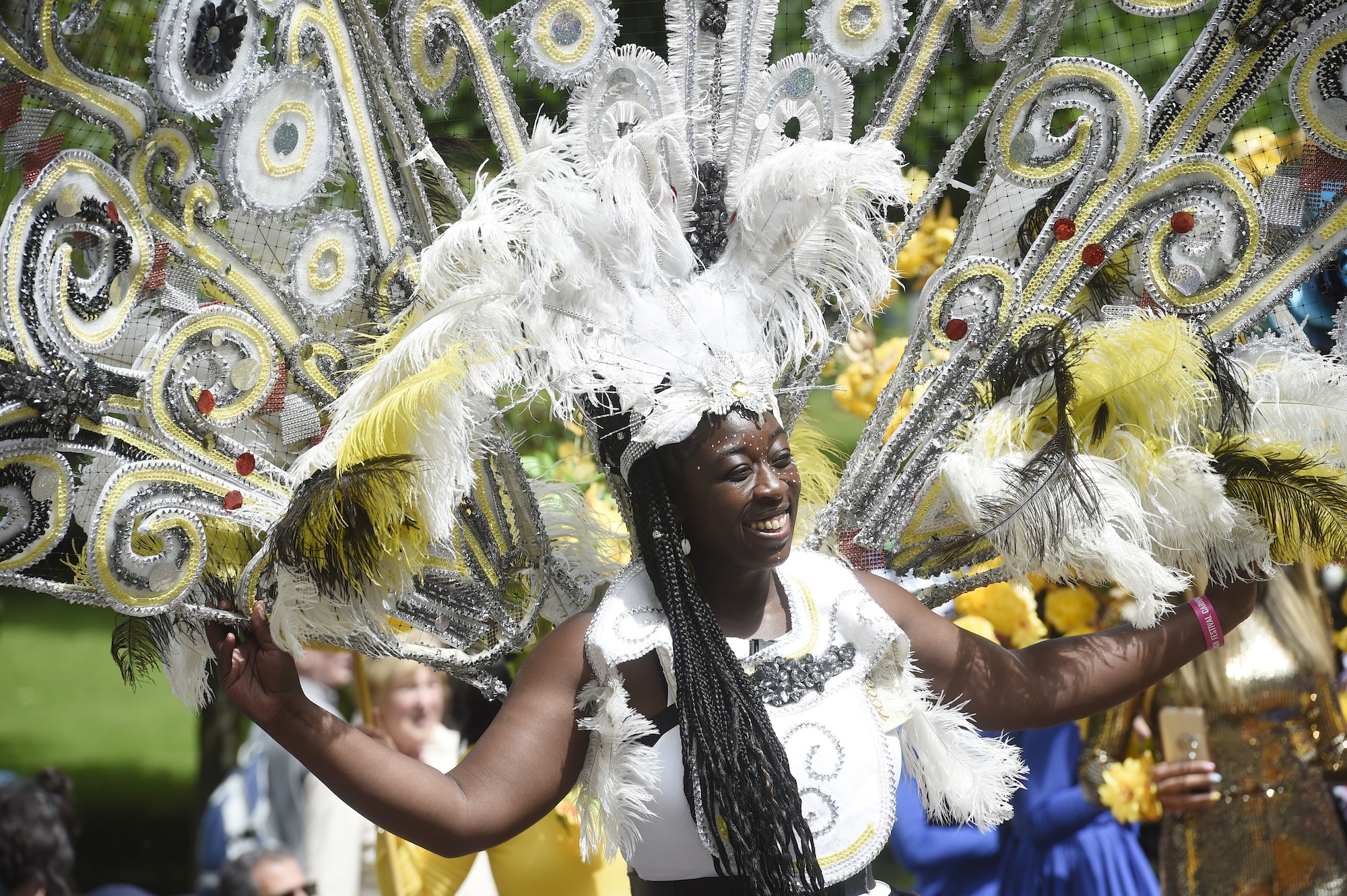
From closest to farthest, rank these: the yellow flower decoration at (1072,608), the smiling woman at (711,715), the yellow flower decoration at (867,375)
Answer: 1. the smiling woman at (711,715)
2. the yellow flower decoration at (867,375)
3. the yellow flower decoration at (1072,608)

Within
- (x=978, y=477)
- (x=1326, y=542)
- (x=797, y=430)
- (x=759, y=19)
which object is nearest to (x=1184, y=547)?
(x=1326, y=542)

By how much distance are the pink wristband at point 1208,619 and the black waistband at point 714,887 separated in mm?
846

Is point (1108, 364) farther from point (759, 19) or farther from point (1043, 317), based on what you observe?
point (759, 19)

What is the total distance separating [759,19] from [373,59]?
726 millimetres

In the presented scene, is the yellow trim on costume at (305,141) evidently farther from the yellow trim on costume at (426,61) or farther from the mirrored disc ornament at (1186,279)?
the mirrored disc ornament at (1186,279)

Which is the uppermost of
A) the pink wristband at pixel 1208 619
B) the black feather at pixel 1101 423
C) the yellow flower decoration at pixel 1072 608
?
the black feather at pixel 1101 423

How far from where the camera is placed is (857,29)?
2396mm

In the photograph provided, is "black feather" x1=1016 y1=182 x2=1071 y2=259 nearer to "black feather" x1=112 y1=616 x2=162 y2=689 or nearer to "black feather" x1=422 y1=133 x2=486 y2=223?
"black feather" x1=422 y1=133 x2=486 y2=223

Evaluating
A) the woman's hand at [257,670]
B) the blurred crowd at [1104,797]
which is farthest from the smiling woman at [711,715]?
the blurred crowd at [1104,797]

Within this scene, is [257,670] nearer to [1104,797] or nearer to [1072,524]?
[1072,524]

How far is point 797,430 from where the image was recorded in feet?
9.18

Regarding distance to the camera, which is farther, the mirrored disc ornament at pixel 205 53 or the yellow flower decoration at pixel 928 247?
the yellow flower decoration at pixel 928 247

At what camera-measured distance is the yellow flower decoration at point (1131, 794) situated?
13.6 ft

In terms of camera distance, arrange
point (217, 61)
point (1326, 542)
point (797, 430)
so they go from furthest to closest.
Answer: point (797, 430) < point (1326, 542) < point (217, 61)
